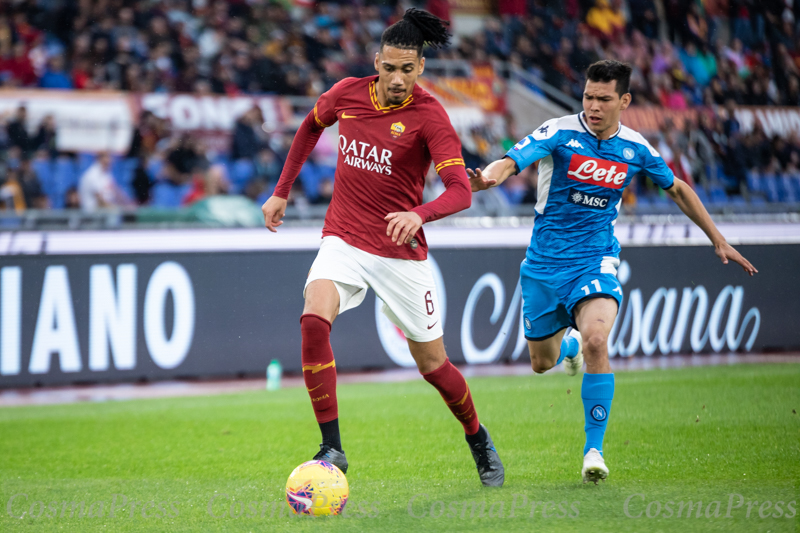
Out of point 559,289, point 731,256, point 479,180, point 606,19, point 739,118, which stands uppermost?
point 606,19

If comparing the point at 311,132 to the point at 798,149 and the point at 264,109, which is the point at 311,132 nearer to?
the point at 264,109

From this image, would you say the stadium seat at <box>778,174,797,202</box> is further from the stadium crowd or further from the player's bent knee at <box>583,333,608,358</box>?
the player's bent knee at <box>583,333,608,358</box>

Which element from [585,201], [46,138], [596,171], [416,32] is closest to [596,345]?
[585,201]

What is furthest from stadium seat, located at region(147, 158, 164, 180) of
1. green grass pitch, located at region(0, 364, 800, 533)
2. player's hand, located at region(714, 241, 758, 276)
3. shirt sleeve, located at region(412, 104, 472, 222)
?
player's hand, located at region(714, 241, 758, 276)

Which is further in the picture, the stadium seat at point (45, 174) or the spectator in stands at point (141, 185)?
the spectator in stands at point (141, 185)

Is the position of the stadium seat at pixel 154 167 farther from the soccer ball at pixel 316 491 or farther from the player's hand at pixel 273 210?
the soccer ball at pixel 316 491

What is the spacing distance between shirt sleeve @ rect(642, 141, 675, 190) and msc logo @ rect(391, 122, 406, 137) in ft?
5.30

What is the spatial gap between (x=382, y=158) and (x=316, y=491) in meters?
1.76

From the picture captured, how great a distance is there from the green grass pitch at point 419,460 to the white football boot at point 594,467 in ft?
0.23

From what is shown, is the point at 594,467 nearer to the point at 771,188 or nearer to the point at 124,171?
the point at 124,171

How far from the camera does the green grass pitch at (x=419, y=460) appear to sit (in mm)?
3977

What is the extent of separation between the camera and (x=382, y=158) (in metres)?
4.61

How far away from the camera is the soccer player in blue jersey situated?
5.03 metres

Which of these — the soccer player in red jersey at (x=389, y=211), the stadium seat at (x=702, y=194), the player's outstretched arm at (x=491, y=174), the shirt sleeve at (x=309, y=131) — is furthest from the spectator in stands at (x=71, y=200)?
the stadium seat at (x=702, y=194)
